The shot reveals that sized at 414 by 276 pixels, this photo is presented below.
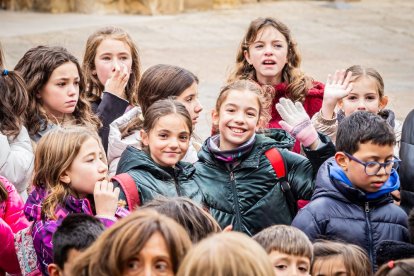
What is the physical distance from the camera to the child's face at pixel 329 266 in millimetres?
5578

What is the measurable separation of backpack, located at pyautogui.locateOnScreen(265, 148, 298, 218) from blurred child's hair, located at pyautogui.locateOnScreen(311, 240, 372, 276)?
696 millimetres

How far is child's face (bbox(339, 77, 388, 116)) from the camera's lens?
714 cm

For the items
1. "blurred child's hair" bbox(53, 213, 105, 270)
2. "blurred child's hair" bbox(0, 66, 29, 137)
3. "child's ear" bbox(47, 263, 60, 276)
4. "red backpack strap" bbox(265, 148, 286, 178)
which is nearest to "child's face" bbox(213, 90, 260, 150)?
"red backpack strap" bbox(265, 148, 286, 178)

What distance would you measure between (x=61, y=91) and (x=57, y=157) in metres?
1.35

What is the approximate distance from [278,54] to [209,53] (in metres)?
6.93

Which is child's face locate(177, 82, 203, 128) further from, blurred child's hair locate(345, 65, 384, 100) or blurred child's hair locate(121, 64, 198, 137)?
blurred child's hair locate(345, 65, 384, 100)

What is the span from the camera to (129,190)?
19.6 feet

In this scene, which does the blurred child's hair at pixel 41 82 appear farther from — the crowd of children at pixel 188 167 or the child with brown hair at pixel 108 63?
the child with brown hair at pixel 108 63

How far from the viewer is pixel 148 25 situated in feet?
52.7

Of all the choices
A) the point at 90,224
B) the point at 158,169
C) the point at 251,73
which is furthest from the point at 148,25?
the point at 90,224

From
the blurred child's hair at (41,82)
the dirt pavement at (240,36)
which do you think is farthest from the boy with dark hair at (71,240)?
the dirt pavement at (240,36)

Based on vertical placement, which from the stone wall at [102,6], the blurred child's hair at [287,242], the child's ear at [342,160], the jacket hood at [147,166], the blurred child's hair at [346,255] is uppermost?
the child's ear at [342,160]

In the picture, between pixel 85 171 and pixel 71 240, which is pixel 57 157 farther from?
pixel 71 240

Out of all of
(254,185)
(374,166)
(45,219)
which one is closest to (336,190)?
(374,166)
